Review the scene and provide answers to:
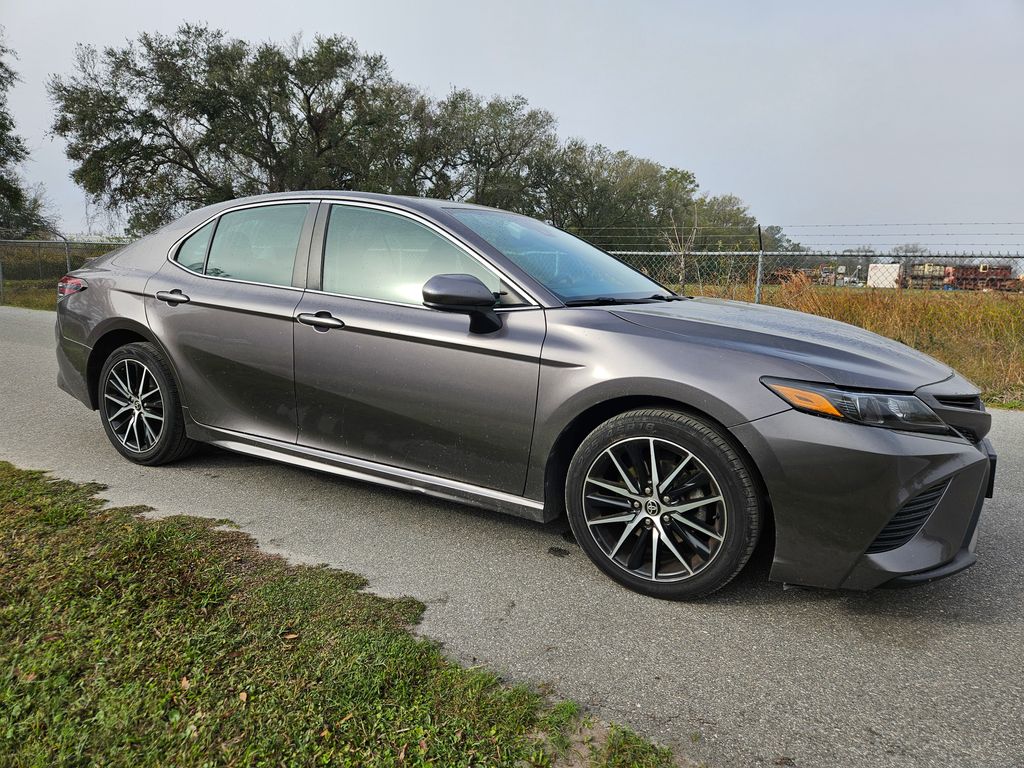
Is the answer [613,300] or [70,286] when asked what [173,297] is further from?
[613,300]

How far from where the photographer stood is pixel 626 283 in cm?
384

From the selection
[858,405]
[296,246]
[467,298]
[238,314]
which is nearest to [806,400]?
[858,405]

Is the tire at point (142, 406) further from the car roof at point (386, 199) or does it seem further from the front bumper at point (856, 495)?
the front bumper at point (856, 495)

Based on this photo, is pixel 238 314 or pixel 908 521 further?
pixel 238 314

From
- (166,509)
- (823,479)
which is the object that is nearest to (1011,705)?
(823,479)

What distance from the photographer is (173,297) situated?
407 cm

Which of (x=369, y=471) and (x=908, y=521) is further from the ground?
(x=908, y=521)

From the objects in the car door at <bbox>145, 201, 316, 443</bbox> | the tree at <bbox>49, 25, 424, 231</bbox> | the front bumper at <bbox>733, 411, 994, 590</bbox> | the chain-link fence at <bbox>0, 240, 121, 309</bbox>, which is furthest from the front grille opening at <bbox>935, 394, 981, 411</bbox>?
the tree at <bbox>49, 25, 424, 231</bbox>

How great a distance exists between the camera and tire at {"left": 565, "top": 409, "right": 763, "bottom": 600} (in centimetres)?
267

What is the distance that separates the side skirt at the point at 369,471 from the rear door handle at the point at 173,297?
2.05 ft

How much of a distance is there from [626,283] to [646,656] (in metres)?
2.01

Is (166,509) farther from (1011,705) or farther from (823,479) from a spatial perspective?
(1011,705)

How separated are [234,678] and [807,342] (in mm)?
2358

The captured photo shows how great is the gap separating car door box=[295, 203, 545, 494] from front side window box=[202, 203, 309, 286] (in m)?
0.19
